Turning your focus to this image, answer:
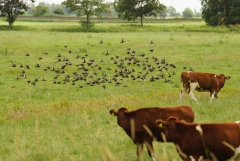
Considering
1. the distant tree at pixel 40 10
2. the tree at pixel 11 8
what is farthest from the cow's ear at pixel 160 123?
the distant tree at pixel 40 10

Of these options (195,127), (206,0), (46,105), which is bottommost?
(46,105)

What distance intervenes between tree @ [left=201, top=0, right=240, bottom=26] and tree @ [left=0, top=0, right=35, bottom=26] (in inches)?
1394

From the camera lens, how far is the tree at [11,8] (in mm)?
71037

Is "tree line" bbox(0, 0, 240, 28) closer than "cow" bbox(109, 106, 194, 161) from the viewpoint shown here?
No

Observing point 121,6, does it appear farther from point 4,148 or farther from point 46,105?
point 4,148

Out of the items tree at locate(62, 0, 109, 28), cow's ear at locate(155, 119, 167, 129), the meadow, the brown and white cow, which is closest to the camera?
cow's ear at locate(155, 119, 167, 129)

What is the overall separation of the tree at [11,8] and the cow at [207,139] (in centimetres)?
6894

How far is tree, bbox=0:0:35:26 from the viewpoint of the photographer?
233 ft

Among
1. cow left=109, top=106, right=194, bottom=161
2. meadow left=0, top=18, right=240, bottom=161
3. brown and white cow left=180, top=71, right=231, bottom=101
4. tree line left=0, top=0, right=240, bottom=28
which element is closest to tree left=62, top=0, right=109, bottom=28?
tree line left=0, top=0, right=240, bottom=28

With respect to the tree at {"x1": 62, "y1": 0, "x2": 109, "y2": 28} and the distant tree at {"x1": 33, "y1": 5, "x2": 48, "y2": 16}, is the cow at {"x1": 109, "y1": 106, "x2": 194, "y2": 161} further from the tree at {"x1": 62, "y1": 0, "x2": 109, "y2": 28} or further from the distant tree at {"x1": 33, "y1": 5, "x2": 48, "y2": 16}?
the distant tree at {"x1": 33, "y1": 5, "x2": 48, "y2": 16}

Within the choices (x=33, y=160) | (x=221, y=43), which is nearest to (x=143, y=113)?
(x=33, y=160)

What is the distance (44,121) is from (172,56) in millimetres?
18102

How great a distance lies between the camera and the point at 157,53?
1197 inches

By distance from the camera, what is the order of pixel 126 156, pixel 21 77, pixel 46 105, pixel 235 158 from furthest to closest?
pixel 21 77 < pixel 46 105 < pixel 126 156 < pixel 235 158
